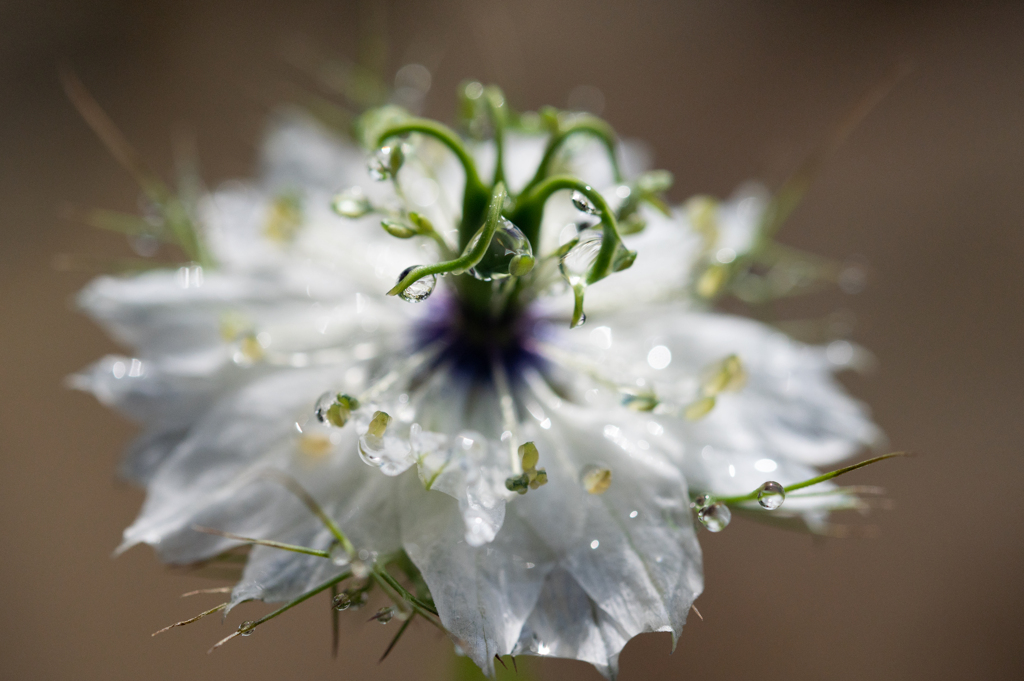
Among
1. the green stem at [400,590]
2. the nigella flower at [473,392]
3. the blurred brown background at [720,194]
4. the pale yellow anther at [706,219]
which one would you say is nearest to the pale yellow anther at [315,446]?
the nigella flower at [473,392]

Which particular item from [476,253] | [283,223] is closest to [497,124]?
[476,253]

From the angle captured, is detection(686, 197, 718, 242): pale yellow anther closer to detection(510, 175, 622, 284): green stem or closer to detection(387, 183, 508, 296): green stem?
detection(510, 175, 622, 284): green stem

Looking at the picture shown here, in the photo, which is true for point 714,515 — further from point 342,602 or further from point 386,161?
point 386,161

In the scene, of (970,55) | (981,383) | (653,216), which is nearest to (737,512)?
(653,216)

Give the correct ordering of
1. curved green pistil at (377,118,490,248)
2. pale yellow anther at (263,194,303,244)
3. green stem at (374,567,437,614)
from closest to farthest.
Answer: green stem at (374,567,437,614) → curved green pistil at (377,118,490,248) → pale yellow anther at (263,194,303,244)

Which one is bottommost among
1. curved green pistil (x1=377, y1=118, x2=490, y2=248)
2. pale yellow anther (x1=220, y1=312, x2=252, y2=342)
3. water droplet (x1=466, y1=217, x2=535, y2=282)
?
pale yellow anther (x1=220, y1=312, x2=252, y2=342)

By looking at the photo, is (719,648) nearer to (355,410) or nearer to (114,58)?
(355,410)

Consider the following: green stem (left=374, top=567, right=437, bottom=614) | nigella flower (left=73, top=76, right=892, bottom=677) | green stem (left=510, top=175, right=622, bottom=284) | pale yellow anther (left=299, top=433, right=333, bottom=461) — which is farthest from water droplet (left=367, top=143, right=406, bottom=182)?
green stem (left=374, top=567, right=437, bottom=614)
